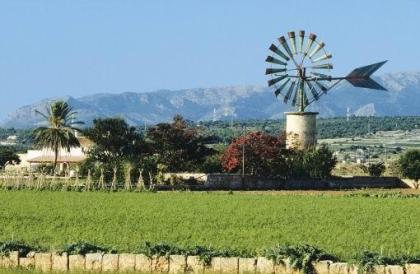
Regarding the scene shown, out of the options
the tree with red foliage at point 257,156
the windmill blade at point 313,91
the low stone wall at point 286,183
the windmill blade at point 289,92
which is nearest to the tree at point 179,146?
the tree with red foliage at point 257,156

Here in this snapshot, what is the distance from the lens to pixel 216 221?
122 ft

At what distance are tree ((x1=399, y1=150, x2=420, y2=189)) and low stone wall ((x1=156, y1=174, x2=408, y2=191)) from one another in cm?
147

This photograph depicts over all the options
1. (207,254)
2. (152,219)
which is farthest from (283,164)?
(207,254)

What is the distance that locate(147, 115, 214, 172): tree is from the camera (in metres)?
79.7

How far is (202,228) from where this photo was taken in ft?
110

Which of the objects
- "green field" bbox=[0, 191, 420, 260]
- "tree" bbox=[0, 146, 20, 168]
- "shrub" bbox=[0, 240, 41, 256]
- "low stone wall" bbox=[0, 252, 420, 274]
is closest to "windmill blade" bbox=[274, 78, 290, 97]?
"green field" bbox=[0, 191, 420, 260]

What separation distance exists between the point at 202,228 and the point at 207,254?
10.9 metres

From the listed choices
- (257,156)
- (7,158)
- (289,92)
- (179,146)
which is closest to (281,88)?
(289,92)

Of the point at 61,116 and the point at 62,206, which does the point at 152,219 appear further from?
the point at 61,116

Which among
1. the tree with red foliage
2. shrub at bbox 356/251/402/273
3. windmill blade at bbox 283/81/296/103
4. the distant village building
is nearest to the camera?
shrub at bbox 356/251/402/273

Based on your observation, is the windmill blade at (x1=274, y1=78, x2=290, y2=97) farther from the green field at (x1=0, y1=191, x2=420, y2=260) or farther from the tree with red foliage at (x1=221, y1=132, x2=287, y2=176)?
the green field at (x1=0, y1=191, x2=420, y2=260)

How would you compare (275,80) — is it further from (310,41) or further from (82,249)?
(82,249)

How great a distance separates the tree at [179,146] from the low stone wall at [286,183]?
802 centimetres

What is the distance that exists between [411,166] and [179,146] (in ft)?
60.1
